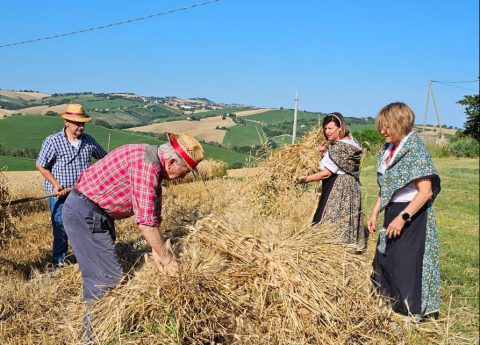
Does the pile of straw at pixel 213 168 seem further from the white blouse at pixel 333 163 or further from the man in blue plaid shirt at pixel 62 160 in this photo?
the white blouse at pixel 333 163

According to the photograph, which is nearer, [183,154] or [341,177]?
[183,154]

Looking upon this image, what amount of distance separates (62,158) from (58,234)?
78 cm

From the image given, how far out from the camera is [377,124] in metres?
3.66

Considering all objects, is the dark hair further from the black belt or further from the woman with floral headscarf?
the black belt

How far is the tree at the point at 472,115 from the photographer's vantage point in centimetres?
2958

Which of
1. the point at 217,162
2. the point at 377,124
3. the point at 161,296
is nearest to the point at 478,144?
the point at 217,162

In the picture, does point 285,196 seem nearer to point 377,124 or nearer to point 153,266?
point 377,124

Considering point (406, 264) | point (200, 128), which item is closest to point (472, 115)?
point (200, 128)

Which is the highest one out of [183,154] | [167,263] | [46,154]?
[183,154]

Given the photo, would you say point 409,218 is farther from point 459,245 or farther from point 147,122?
point 147,122

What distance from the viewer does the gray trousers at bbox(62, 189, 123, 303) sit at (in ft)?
10.3

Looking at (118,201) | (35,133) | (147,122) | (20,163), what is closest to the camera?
(118,201)

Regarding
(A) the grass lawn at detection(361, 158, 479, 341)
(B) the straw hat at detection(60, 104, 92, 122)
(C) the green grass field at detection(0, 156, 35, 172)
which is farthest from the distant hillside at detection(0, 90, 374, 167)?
(B) the straw hat at detection(60, 104, 92, 122)

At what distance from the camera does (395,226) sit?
3559 millimetres
